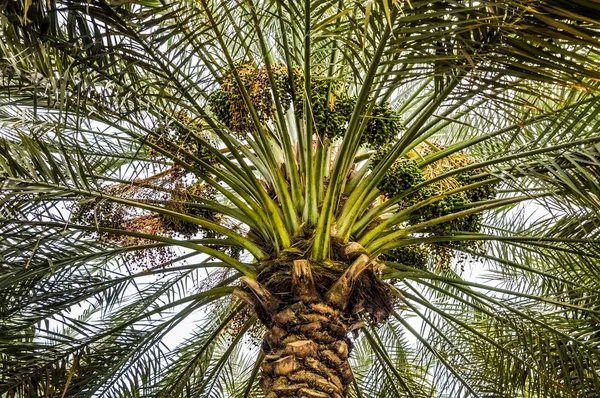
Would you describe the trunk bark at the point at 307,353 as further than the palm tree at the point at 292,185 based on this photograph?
Yes

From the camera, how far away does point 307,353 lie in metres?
4.31

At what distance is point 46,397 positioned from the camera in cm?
512

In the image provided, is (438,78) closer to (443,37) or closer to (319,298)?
(443,37)

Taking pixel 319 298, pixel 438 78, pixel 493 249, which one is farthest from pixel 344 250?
pixel 493 249

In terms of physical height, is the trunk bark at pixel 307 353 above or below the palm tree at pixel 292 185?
below

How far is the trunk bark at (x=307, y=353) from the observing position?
4.23 m

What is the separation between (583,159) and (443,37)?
1.22 meters

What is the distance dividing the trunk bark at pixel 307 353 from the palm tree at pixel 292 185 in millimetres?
12

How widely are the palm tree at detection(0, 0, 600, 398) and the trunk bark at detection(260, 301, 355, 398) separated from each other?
0.04 ft

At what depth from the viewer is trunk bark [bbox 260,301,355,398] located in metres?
4.23

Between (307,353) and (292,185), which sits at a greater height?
(292,185)

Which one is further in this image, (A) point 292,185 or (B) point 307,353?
(A) point 292,185

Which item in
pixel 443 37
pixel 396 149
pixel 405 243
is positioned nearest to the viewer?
pixel 443 37

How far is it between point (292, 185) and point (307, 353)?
1131mm
